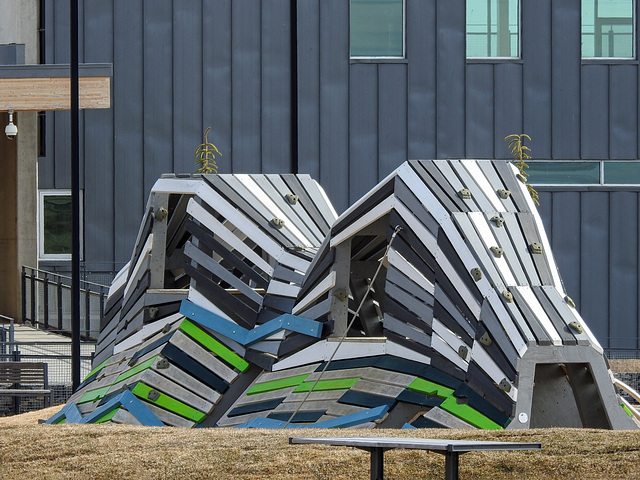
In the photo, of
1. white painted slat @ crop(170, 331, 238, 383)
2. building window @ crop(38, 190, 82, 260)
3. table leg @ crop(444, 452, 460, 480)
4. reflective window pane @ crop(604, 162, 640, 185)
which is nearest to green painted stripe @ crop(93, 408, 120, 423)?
white painted slat @ crop(170, 331, 238, 383)

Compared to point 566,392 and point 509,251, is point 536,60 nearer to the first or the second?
point 509,251

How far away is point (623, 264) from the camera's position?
87.1ft

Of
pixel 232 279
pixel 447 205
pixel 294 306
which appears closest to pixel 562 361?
pixel 447 205

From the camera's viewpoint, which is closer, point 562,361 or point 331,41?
point 562,361

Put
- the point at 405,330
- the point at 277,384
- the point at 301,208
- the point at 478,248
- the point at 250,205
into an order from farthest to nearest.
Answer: the point at 301,208 → the point at 250,205 → the point at 277,384 → the point at 405,330 → the point at 478,248

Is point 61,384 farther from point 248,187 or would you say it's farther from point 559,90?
point 559,90

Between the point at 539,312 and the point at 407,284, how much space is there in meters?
1.31

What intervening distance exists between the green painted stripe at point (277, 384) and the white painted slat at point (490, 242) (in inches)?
83.8

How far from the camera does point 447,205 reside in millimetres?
9883

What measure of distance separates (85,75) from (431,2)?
8139 millimetres

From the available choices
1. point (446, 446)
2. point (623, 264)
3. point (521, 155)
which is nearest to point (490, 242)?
point (446, 446)

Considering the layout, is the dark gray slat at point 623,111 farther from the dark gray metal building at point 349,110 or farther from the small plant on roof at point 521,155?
the small plant on roof at point 521,155

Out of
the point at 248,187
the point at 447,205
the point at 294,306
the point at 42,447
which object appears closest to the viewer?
the point at 42,447

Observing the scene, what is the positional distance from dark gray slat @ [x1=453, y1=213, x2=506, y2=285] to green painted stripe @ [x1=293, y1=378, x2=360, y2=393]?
153cm
